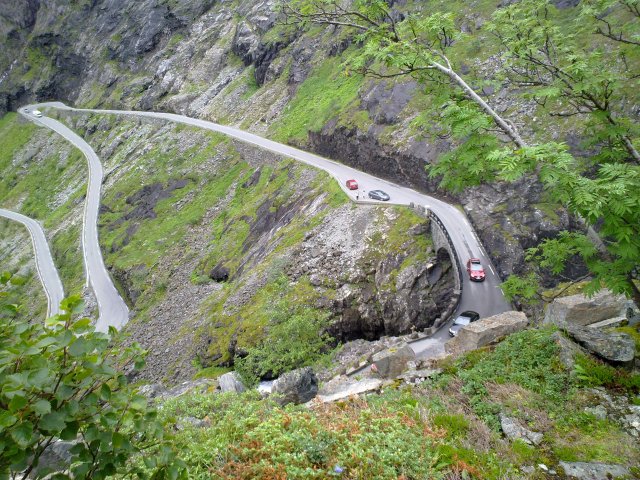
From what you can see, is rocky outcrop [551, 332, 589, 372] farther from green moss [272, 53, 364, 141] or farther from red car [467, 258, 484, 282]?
green moss [272, 53, 364, 141]

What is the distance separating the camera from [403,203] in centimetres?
3841

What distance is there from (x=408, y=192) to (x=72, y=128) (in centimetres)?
11019

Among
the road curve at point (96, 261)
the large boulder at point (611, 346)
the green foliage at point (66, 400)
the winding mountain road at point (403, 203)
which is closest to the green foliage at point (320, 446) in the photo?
the green foliage at point (66, 400)

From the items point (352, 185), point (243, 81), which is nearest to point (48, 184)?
point (243, 81)

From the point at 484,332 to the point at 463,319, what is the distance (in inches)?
476

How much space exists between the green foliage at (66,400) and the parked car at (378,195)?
36827 mm

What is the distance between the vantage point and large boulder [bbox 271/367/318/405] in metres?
11.9

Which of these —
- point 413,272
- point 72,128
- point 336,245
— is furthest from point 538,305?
point 72,128

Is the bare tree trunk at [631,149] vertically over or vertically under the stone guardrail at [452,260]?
over

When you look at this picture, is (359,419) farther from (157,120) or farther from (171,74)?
(171,74)

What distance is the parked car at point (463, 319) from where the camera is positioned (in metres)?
25.6

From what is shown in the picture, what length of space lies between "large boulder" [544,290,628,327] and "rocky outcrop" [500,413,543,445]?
6036mm

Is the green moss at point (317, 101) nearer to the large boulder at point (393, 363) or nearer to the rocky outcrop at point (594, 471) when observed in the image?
the large boulder at point (393, 363)

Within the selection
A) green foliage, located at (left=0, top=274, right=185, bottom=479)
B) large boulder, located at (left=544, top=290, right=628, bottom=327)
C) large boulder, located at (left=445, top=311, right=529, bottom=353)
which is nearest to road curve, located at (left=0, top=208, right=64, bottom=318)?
large boulder, located at (left=445, top=311, right=529, bottom=353)
